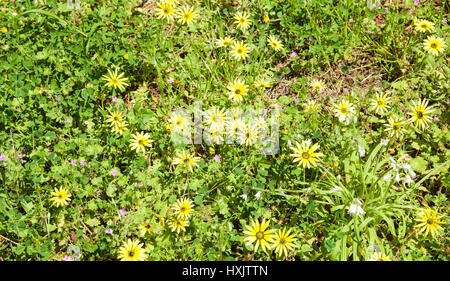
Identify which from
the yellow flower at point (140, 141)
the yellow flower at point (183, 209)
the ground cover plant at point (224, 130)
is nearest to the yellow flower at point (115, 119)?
the ground cover plant at point (224, 130)

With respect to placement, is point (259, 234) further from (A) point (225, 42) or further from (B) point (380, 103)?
(A) point (225, 42)

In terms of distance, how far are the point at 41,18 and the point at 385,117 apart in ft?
11.2

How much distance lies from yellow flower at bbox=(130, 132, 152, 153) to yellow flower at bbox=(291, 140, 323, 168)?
119 centimetres

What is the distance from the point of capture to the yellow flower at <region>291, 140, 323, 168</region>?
9.62ft

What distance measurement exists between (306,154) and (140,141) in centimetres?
135

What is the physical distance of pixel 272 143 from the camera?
10.6 feet

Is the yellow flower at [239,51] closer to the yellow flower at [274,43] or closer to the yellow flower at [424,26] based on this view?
the yellow flower at [274,43]

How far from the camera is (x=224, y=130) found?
322 centimetres

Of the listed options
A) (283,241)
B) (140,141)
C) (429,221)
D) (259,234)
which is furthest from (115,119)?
(429,221)

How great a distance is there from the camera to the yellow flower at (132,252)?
2.72 metres

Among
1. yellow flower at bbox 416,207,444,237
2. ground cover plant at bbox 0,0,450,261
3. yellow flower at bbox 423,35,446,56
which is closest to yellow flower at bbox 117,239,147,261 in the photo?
ground cover plant at bbox 0,0,450,261
